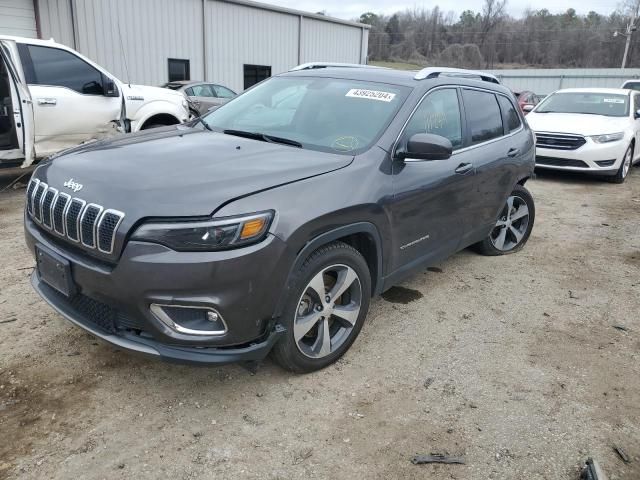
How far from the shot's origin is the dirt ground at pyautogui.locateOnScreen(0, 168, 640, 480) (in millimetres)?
2430

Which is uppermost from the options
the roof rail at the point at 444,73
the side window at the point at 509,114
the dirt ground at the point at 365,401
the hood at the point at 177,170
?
the roof rail at the point at 444,73

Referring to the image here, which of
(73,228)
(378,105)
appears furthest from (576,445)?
(73,228)

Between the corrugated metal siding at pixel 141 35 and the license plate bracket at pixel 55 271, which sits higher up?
the corrugated metal siding at pixel 141 35

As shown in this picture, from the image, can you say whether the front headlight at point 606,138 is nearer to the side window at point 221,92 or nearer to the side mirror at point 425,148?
the side mirror at point 425,148

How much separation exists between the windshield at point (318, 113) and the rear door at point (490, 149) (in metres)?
1.00

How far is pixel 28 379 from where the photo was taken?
2912mm

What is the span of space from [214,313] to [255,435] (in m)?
0.67

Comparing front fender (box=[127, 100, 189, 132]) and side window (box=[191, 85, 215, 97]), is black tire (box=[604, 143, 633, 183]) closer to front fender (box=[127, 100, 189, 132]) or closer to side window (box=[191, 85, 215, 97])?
front fender (box=[127, 100, 189, 132])

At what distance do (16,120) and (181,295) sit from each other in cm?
558

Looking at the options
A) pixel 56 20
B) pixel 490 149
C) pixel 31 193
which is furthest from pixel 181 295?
pixel 56 20

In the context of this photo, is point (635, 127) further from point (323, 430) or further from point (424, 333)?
point (323, 430)

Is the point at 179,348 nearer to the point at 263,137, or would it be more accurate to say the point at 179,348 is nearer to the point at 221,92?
the point at 263,137

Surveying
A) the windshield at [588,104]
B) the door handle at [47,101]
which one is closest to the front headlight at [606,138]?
the windshield at [588,104]

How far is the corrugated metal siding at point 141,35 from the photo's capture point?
48.1 ft
